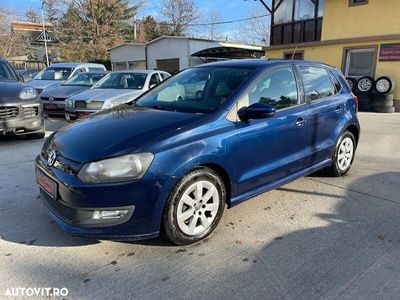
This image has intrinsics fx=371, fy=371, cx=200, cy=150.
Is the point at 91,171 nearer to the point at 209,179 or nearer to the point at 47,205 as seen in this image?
the point at 47,205

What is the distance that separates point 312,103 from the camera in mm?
4457

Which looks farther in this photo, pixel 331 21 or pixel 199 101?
pixel 331 21

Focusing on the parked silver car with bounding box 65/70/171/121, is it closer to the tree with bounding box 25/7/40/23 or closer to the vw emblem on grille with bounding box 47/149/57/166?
the vw emblem on grille with bounding box 47/149/57/166

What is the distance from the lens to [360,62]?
15.4m

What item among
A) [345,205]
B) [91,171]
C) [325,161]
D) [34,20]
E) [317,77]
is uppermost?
[34,20]

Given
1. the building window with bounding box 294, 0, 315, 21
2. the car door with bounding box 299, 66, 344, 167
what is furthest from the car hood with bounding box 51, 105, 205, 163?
the building window with bounding box 294, 0, 315, 21

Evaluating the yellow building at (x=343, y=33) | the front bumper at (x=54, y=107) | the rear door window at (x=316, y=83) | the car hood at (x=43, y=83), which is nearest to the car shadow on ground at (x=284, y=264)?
the rear door window at (x=316, y=83)

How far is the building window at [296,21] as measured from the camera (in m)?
17.2

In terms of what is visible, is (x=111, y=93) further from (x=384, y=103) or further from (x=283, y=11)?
(x=283, y=11)

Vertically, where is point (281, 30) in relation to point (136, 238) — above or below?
above

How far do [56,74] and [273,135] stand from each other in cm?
1115

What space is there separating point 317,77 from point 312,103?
50 cm

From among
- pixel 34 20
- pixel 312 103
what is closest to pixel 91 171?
pixel 312 103

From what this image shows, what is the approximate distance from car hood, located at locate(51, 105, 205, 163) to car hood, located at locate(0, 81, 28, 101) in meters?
3.83
